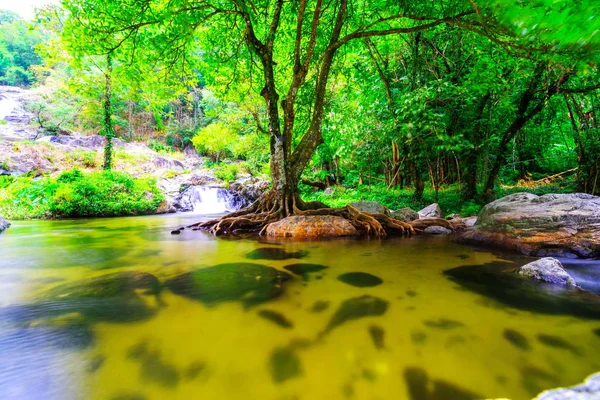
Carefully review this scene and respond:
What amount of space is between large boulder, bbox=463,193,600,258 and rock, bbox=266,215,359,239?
→ 281 centimetres

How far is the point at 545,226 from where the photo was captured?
4625mm

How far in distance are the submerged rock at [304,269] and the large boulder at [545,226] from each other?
3712 mm

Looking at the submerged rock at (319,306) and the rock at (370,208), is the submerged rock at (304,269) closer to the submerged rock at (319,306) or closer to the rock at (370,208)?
the submerged rock at (319,306)

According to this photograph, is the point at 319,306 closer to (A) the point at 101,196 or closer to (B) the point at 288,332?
(B) the point at 288,332

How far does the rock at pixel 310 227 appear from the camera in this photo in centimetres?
664

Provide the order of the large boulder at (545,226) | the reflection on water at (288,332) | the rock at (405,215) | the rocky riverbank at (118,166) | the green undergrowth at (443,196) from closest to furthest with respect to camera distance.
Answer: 1. the reflection on water at (288,332)
2. the large boulder at (545,226)
3. the rock at (405,215)
4. the green undergrowth at (443,196)
5. the rocky riverbank at (118,166)

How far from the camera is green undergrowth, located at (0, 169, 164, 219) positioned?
12.2m

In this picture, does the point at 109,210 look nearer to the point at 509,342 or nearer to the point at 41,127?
the point at 509,342

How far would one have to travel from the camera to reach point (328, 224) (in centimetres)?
696

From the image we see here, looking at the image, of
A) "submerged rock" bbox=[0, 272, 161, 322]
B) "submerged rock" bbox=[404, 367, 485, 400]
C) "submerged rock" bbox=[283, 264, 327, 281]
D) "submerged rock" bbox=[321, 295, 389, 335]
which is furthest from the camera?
"submerged rock" bbox=[283, 264, 327, 281]

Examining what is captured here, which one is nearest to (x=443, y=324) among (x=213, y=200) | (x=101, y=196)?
(x=101, y=196)

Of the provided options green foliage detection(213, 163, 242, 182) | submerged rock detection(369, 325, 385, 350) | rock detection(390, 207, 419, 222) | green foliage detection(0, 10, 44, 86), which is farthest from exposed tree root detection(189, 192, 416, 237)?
green foliage detection(0, 10, 44, 86)

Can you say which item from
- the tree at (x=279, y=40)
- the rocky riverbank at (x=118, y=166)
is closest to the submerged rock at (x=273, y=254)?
the tree at (x=279, y=40)

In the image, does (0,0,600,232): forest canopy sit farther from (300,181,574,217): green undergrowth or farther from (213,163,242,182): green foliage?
(213,163,242,182): green foliage
